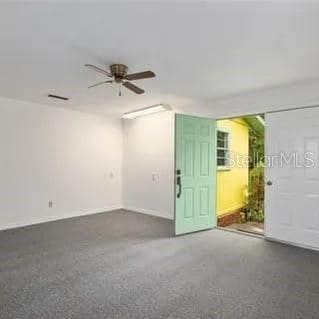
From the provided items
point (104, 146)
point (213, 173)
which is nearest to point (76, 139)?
point (104, 146)

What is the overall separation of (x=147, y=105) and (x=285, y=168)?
9.15 ft

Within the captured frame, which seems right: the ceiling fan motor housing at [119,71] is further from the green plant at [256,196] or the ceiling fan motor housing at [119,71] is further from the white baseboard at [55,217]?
the green plant at [256,196]

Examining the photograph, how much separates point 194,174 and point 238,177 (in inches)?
99.4

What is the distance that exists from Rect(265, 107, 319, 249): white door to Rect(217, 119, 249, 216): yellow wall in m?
1.82

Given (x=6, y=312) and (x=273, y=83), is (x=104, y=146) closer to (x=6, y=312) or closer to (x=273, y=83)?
(x=273, y=83)

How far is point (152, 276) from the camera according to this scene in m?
2.84

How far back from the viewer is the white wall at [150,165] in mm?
5621

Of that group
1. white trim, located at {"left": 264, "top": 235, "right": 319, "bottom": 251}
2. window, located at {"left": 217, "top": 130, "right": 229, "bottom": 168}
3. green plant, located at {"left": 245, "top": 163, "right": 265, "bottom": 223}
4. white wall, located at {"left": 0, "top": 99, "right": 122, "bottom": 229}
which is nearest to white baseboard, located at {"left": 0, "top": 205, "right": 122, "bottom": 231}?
white wall, located at {"left": 0, "top": 99, "right": 122, "bottom": 229}

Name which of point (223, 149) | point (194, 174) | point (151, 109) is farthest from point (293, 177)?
point (151, 109)

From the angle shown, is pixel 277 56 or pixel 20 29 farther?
pixel 277 56

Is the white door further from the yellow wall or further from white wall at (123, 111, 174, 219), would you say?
white wall at (123, 111, 174, 219)

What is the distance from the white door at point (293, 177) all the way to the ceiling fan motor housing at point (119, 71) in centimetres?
241

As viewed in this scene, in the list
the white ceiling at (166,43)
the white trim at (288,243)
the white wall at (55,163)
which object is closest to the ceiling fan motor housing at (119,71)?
the white ceiling at (166,43)

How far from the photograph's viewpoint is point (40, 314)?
7.01 ft
